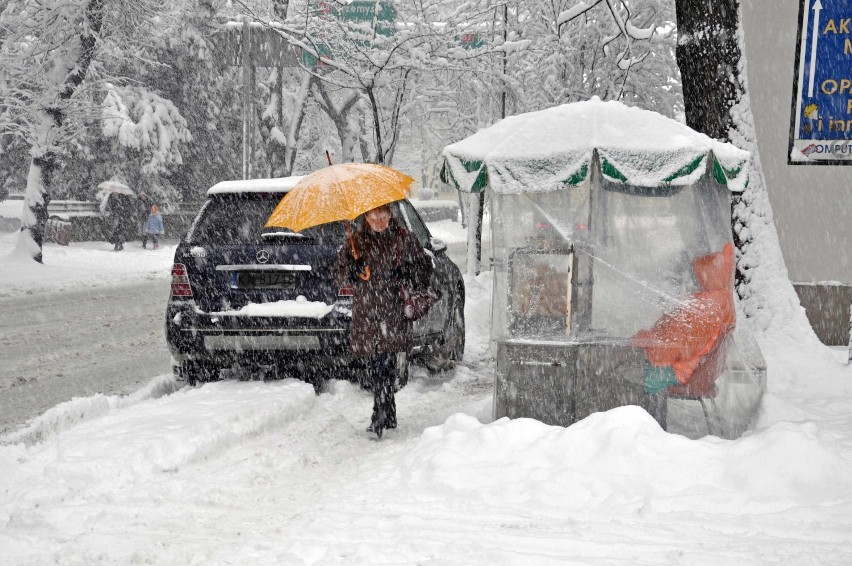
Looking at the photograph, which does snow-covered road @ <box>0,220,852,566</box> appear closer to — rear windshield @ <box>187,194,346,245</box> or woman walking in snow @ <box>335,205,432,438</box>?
woman walking in snow @ <box>335,205,432,438</box>

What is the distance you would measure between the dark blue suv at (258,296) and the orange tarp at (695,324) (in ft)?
8.13

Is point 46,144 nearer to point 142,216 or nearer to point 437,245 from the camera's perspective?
point 142,216

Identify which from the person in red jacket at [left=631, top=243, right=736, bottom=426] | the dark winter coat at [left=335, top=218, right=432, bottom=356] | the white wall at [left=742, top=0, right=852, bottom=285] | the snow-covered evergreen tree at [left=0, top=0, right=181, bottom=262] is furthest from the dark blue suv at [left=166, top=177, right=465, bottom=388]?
the snow-covered evergreen tree at [left=0, top=0, right=181, bottom=262]

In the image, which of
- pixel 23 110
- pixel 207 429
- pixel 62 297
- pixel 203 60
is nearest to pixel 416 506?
pixel 207 429

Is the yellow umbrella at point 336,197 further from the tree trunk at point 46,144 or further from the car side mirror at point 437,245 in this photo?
the tree trunk at point 46,144

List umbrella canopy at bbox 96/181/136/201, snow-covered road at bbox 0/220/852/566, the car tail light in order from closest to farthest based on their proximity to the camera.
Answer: snow-covered road at bbox 0/220/852/566 < the car tail light < umbrella canopy at bbox 96/181/136/201

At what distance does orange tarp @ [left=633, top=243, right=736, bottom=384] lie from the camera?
584 centimetres

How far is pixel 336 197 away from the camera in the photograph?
5770 mm

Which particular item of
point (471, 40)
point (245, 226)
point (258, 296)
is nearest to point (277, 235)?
point (245, 226)

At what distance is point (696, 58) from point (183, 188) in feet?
90.8

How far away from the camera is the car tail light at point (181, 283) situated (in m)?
7.07

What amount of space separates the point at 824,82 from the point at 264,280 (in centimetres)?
603

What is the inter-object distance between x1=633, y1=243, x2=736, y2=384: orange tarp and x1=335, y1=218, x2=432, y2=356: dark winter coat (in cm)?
169

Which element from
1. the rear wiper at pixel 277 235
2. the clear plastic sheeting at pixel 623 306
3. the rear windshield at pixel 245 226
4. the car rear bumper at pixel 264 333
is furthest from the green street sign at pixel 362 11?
the clear plastic sheeting at pixel 623 306
